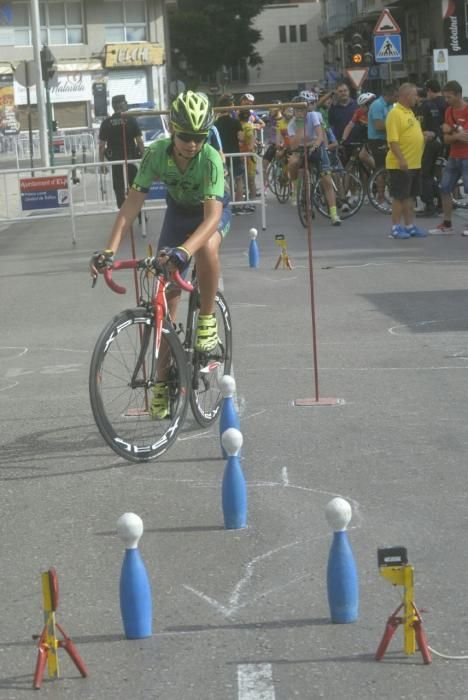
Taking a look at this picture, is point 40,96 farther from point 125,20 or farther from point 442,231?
point 125,20

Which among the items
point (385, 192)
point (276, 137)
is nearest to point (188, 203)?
point (385, 192)

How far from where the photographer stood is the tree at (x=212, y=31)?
327 ft

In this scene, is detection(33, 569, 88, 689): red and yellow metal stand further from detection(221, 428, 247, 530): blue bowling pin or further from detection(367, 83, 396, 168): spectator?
detection(367, 83, 396, 168): spectator

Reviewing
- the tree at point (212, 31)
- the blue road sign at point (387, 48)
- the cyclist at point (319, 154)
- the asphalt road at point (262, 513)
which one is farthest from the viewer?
the tree at point (212, 31)

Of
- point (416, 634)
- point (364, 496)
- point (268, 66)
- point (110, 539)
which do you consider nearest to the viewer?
point (416, 634)

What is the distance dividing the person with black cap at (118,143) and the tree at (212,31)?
77762mm

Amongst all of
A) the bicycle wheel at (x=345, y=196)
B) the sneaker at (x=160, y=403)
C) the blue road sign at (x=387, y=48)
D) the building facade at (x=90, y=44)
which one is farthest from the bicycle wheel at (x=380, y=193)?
the building facade at (x=90, y=44)

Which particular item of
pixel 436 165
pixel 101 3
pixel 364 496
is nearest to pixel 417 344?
pixel 364 496

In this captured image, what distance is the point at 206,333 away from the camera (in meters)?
7.96

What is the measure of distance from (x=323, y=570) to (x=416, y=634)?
106cm

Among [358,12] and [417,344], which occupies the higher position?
[358,12]

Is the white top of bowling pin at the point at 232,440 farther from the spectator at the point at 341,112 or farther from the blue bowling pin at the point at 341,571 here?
the spectator at the point at 341,112

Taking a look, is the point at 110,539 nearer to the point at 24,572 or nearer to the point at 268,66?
the point at 24,572

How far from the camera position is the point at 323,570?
18.0ft
